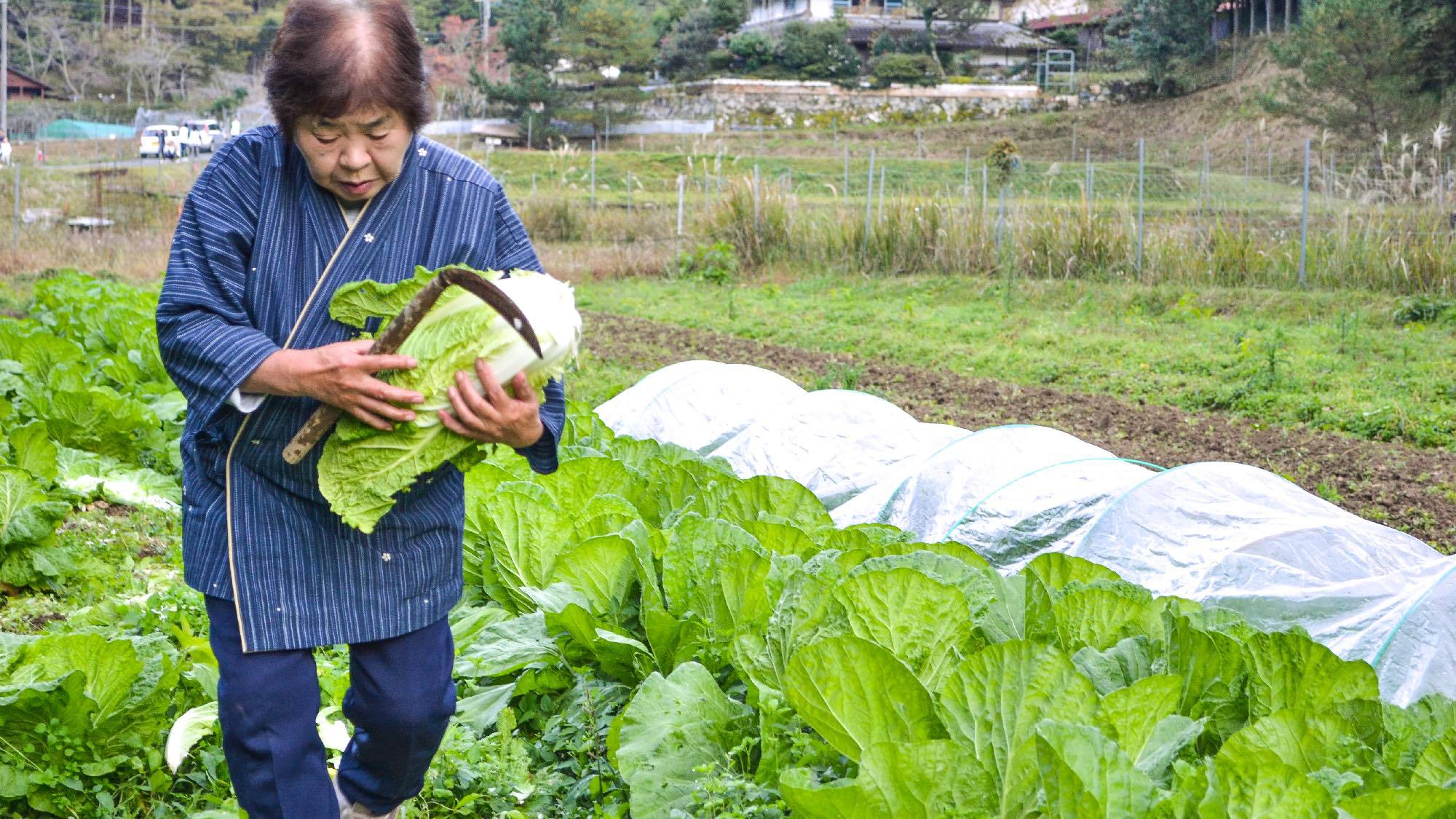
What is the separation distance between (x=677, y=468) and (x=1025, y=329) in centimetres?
700

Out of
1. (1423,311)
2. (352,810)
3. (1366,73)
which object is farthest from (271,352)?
(1366,73)

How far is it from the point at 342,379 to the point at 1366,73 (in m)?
26.7

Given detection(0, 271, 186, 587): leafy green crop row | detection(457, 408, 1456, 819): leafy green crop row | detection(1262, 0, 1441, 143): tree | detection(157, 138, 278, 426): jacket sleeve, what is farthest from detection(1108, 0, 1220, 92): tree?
detection(157, 138, 278, 426): jacket sleeve

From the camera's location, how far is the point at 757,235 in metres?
14.7

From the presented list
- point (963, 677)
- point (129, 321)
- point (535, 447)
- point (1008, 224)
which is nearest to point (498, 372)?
point (535, 447)

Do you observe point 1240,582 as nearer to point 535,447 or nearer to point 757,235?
point 535,447

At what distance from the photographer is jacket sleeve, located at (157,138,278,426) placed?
5.96 feet

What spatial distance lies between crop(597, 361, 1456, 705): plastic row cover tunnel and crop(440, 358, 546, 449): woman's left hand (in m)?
1.80

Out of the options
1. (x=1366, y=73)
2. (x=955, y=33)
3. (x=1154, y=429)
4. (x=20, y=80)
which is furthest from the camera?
(x=20, y=80)

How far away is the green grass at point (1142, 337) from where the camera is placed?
24.0 ft

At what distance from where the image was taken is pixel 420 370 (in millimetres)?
1880

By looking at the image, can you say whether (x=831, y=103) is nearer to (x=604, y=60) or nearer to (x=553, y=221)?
(x=604, y=60)

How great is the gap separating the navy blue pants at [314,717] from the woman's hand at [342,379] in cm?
38

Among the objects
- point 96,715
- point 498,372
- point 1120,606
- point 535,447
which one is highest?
point 498,372
